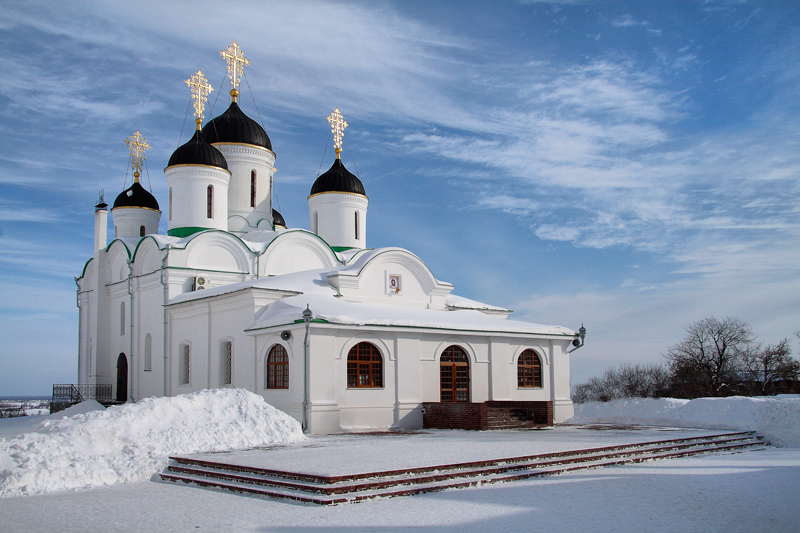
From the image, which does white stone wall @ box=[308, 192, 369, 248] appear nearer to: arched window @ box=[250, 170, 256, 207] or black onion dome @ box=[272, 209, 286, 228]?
arched window @ box=[250, 170, 256, 207]

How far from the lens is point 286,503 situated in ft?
31.0

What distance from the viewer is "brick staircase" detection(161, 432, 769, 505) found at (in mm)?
9641

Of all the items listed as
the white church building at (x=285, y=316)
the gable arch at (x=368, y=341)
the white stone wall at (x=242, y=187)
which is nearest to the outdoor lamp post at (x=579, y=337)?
the white church building at (x=285, y=316)

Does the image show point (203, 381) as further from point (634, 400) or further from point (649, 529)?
point (649, 529)

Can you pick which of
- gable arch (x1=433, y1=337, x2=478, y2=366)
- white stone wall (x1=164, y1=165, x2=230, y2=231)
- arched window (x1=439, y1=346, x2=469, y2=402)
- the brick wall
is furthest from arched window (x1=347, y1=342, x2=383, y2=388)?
white stone wall (x1=164, y1=165, x2=230, y2=231)

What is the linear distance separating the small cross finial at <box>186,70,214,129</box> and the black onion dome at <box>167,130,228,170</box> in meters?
1.50

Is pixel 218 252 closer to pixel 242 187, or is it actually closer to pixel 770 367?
pixel 242 187

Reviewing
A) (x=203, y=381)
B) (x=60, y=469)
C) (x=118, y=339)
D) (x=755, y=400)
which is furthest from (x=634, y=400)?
(x=118, y=339)

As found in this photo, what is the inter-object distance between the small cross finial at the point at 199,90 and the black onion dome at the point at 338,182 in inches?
234

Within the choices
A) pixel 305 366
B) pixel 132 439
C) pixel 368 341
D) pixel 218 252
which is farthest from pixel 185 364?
pixel 132 439

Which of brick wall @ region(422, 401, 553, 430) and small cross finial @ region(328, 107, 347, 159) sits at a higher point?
small cross finial @ region(328, 107, 347, 159)

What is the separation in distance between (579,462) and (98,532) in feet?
25.4

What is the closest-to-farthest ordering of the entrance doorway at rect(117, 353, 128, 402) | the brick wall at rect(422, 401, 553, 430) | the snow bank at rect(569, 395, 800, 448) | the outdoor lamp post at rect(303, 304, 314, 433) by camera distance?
the snow bank at rect(569, 395, 800, 448) < the outdoor lamp post at rect(303, 304, 314, 433) < the brick wall at rect(422, 401, 553, 430) < the entrance doorway at rect(117, 353, 128, 402)

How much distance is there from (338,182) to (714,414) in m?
18.7
